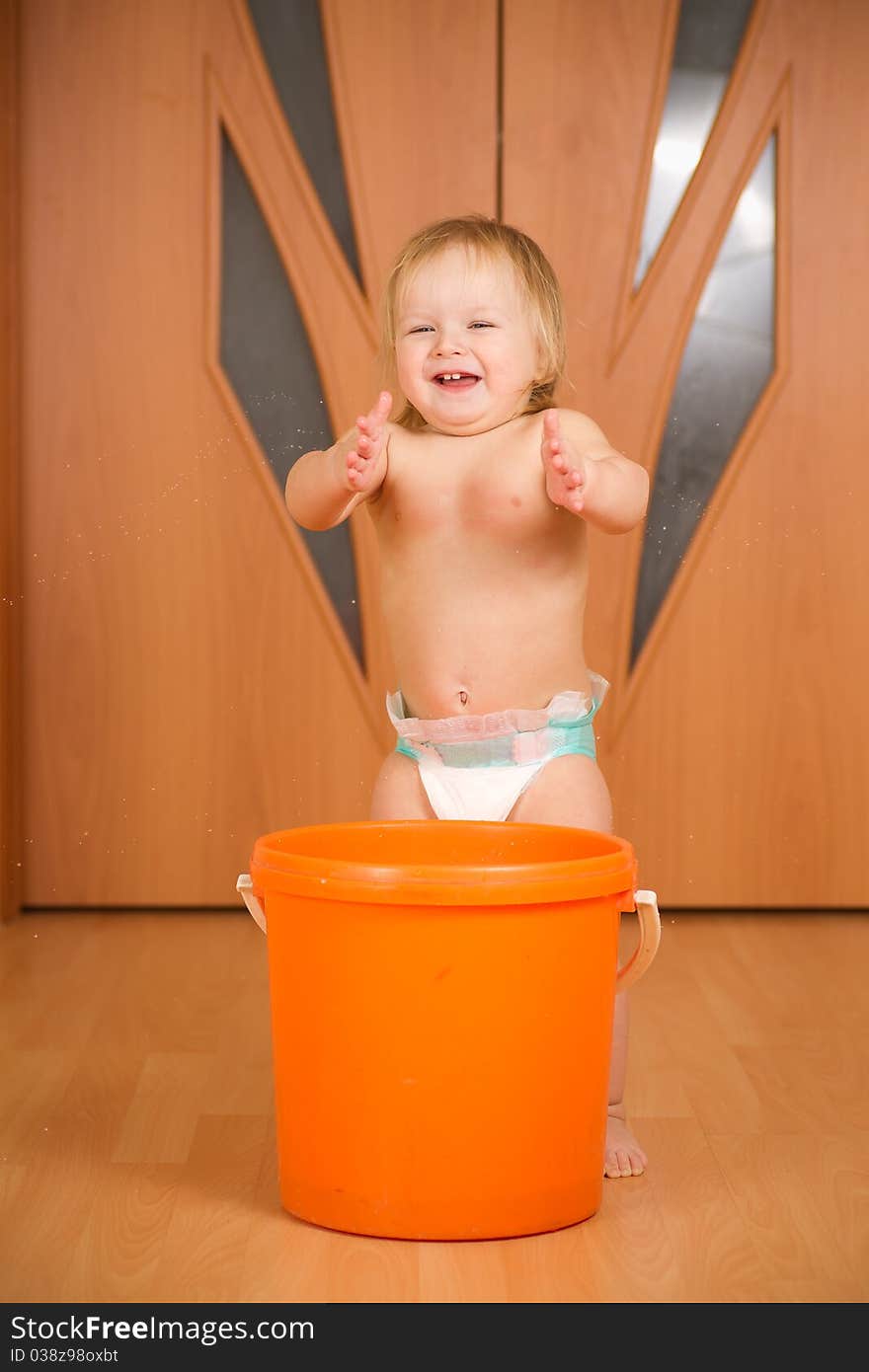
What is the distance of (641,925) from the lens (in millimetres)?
1226

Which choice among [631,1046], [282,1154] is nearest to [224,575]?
[631,1046]

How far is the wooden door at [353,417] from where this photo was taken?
2365mm

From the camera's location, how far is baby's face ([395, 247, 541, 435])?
4.81 feet

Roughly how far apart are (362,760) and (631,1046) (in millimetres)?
836

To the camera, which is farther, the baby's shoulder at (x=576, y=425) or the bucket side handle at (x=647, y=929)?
the baby's shoulder at (x=576, y=425)

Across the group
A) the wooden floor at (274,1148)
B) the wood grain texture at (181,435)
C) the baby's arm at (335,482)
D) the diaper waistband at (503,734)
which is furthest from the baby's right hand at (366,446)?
the wood grain texture at (181,435)

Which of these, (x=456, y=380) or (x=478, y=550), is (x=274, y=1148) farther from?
(x=456, y=380)

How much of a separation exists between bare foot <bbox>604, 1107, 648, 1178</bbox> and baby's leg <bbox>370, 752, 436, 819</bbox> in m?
0.33

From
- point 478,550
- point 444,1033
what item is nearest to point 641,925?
point 444,1033

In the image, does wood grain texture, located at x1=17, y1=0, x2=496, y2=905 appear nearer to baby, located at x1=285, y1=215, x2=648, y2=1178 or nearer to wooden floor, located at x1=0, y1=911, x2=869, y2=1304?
wooden floor, located at x1=0, y1=911, x2=869, y2=1304

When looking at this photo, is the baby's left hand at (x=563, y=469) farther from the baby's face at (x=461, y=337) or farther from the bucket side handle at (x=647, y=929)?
the bucket side handle at (x=647, y=929)

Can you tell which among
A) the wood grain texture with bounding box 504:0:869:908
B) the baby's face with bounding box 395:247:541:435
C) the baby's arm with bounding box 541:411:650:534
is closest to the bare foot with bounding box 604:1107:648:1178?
the baby's arm with bounding box 541:411:650:534

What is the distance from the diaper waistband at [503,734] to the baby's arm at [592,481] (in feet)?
0.60

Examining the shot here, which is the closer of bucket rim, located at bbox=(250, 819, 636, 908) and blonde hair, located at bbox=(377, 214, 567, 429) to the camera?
bucket rim, located at bbox=(250, 819, 636, 908)
